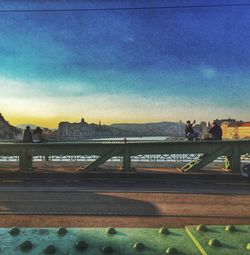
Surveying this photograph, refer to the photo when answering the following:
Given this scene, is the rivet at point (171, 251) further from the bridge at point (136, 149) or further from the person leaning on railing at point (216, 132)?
the person leaning on railing at point (216, 132)

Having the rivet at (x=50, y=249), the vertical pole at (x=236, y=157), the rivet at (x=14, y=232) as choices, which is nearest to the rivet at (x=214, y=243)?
the rivet at (x=50, y=249)

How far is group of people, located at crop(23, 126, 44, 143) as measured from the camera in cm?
2017

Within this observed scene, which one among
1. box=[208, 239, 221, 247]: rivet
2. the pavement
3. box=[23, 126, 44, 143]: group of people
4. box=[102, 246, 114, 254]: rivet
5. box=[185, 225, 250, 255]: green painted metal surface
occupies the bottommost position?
the pavement

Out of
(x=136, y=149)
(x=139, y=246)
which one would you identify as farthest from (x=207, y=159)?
(x=139, y=246)

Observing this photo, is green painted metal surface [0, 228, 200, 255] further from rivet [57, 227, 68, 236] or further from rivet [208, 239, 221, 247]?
rivet [208, 239, 221, 247]

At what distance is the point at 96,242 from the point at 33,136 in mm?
16653

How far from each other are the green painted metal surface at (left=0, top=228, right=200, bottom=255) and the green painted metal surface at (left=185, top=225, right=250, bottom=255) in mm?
91

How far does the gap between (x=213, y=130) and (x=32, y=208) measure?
11.5 metres

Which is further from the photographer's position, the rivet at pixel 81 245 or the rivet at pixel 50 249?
the rivet at pixel 81 245

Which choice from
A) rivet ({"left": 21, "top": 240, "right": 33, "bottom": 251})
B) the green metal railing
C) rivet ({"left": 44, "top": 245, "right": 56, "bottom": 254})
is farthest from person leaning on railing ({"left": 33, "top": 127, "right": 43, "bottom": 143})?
rivet ({"left": 44, "top": 245, "right": 56, "bottom": 254})

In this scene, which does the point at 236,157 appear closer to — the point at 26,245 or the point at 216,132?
the point at 216,132

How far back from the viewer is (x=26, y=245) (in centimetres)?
388

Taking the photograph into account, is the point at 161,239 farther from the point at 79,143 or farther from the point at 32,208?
the point at 79,143

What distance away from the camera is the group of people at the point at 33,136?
2017cm
